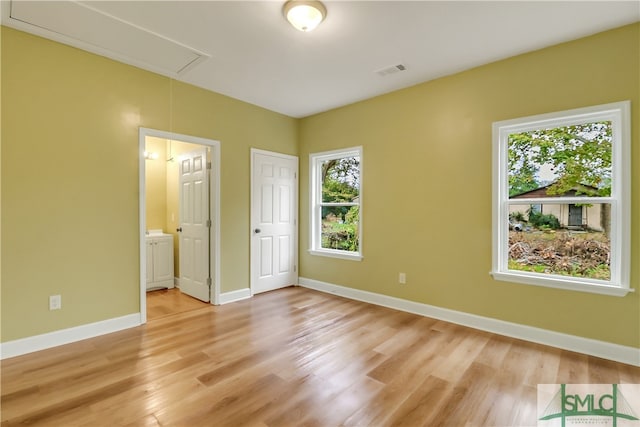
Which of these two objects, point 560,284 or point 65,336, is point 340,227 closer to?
point 560,284

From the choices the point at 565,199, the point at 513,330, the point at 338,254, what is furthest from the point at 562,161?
the point at 338,254

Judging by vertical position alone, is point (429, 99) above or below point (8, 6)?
below

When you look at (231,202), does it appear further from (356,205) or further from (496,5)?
(496,5)

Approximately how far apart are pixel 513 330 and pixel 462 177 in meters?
1.63

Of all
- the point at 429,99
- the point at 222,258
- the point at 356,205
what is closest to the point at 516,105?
the point at 429,99

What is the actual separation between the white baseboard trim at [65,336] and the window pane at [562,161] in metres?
4.24

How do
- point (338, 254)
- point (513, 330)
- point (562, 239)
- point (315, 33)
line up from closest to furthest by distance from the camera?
point (315, 33)
point (562, 239)
point (513, 330)
point (338, 254)

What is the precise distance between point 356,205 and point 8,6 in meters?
3.84

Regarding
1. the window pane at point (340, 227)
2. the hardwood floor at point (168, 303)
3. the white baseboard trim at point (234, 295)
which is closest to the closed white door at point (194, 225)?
the hardwood floor at point (168, 303)

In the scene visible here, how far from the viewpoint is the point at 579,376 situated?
89.0 inches

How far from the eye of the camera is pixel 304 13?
222 cm

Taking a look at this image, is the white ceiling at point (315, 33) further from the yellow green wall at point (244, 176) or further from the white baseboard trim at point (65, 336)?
the white baseboard trim at point (65, 336)

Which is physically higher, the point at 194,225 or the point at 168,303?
the point at 194,225

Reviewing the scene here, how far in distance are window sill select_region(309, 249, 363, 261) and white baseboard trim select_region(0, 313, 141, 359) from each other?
2.51m
